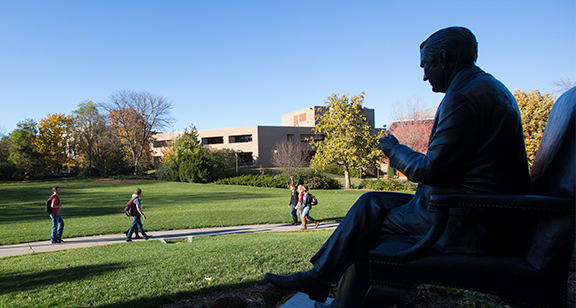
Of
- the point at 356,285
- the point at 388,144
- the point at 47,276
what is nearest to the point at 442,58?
the point at 388,144

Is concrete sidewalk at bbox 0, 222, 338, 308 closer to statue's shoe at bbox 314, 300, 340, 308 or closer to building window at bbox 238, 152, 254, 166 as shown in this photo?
statue's shoe at bbox 314, 300, 340, 308

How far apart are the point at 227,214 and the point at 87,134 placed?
3802 cm

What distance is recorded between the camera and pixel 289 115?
76.0m

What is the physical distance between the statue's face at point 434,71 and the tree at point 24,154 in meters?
47.7

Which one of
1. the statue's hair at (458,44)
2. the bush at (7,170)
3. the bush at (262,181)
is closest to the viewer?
the statue's hair at (458,44)

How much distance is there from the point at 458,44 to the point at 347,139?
27475mm

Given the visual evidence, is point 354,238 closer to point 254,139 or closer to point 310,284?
point 310,284

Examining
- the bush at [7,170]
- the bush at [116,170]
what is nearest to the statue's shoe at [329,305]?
the bush at [116,170]

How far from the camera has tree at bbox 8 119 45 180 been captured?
38.3 meters

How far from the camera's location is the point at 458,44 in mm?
2211

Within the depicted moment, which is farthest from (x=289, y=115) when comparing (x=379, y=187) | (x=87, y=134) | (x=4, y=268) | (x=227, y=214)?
(x=4, y=268)

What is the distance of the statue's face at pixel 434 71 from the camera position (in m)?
2.29

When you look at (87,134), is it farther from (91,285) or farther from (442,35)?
(442,35)

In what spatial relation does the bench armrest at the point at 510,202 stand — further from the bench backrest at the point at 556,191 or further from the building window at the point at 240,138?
the building window at the point at 240,138
